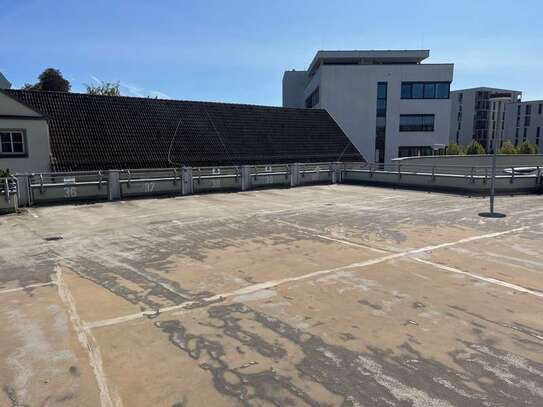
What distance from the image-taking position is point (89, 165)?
79.7 ft

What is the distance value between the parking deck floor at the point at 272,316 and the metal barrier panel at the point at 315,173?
12.8 m

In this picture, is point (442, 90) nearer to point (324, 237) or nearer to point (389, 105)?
point (389, 105)

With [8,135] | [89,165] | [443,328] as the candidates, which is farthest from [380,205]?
[8,135]

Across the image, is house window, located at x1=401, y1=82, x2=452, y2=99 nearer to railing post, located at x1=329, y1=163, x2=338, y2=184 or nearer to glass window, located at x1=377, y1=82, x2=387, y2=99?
glass window, located at x1=377, y1=82, x2=387, y2=99

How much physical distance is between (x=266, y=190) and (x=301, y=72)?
4841 centimetres

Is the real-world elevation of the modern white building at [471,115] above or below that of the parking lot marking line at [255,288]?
above

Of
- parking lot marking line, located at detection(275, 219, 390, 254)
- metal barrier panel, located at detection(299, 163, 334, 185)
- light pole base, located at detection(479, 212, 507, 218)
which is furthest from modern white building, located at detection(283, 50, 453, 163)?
parking lot marking line, located at detection(275, 219, 390, 254)

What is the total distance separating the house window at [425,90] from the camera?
4594 centimetres

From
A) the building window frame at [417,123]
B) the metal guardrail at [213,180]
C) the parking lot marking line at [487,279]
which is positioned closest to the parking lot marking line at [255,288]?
the parking lot marking line at [487,279]

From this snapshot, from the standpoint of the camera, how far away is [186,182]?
1933 centimetres

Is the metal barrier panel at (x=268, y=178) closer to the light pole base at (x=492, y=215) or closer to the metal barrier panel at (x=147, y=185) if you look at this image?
the metal barrier panel at (x=147, y=185)

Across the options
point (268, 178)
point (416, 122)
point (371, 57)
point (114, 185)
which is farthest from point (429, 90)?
point (114, 185)

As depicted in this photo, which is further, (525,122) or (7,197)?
(525,122)

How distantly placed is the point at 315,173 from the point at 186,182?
8.58 metres
